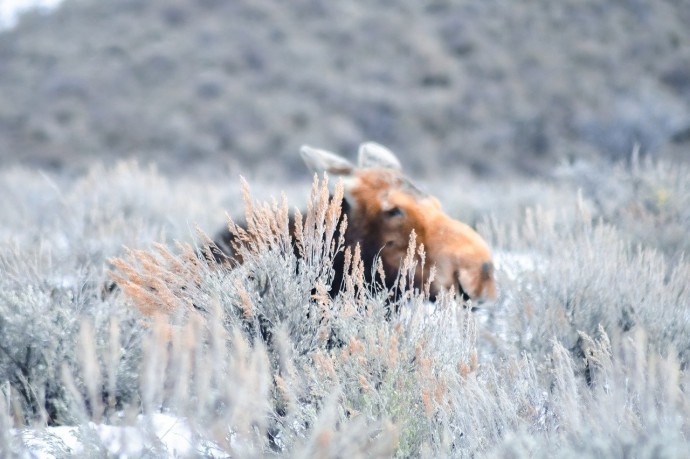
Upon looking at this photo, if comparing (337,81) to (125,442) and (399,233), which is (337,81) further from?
(125,442)

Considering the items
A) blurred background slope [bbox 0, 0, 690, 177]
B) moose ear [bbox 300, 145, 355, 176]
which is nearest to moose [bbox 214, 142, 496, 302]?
moose ear [bbox 300, 145, 355, 176]

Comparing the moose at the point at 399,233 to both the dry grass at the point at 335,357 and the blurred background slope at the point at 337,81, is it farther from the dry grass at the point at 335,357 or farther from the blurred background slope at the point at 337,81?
the blurred background slope at the point at 337,81

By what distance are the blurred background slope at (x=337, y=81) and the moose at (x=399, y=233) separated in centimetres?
1779

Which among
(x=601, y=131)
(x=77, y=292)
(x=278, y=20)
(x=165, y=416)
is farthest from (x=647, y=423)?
(x=278, y=20)

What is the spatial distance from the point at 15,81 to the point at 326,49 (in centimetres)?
1375

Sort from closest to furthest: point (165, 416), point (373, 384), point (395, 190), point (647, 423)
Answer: point (647, 423) < point (373, 384) < point (165, 416) < point (395, 190)

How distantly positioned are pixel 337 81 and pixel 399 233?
23455 millimetres

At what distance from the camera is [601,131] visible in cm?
1892

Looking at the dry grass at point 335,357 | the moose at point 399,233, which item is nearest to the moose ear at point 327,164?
the moose at point 399,233

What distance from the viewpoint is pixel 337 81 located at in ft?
88.0

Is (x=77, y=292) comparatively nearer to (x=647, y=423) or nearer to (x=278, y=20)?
(x=647, y=423)

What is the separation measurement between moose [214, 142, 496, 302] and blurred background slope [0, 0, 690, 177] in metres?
17.8

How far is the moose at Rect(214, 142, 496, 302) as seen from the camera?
3.89 metres

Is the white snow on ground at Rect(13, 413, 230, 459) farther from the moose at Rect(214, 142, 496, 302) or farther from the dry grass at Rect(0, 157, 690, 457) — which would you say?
the moose at Rect(214, 142, 496, 302)
